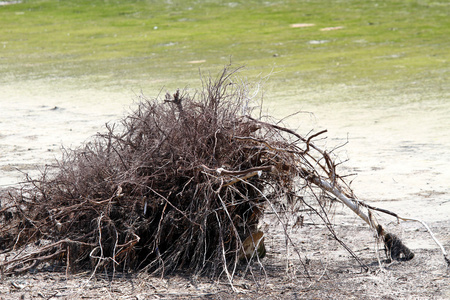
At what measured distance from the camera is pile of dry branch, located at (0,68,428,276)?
4789 mm

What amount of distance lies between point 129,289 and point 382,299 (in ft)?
5.47

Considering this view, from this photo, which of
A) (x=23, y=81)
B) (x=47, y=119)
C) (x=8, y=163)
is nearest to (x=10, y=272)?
(x=8, y=163)

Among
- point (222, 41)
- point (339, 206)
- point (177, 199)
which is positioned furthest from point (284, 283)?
point (222, 41)

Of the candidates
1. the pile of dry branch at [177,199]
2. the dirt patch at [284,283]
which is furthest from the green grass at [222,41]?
the dirt patch at [284,283]

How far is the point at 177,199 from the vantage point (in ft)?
16.2

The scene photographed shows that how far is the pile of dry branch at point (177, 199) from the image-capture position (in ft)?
15.7

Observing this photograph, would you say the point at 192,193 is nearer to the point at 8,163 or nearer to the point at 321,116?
the point at 8,163

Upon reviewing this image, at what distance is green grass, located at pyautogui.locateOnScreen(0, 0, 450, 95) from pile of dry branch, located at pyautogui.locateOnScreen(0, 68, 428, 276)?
8.39m

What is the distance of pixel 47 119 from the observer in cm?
1148

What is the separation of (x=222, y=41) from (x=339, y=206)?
16.9 meters

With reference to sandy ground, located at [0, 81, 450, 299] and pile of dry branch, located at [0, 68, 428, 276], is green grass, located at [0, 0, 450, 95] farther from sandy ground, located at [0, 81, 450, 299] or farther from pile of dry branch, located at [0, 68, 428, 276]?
pile of dry branch, located at [0, 68, 428, 276]

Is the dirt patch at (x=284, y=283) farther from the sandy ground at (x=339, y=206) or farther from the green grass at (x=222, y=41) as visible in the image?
the green grass at (x=222, y=41)

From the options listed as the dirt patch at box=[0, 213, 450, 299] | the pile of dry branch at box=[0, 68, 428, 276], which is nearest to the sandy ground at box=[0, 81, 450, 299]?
the dirt patch at box=[0, 213, 450, 299]

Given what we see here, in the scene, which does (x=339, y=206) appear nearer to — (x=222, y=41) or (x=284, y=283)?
(x=284, y=283)
